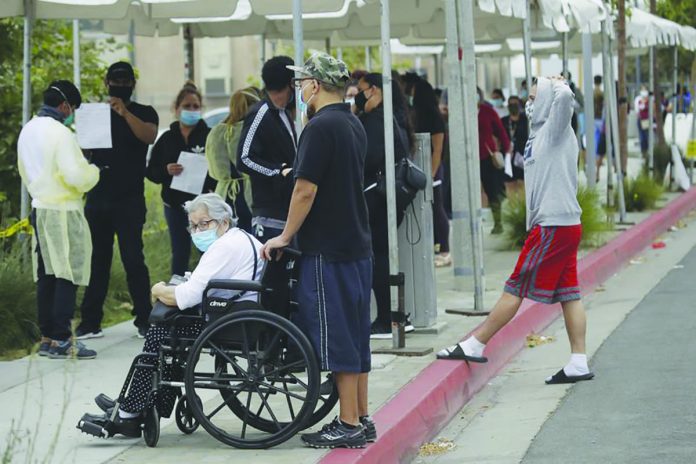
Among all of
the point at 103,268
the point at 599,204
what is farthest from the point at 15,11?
the point at 599,204

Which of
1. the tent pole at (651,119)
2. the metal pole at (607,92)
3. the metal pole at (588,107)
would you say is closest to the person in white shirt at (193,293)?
the metal pole at (588,107)

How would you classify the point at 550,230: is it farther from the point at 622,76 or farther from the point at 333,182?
the point at 622,76

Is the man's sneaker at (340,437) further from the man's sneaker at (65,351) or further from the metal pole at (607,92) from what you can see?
the metal pole at (607,92)

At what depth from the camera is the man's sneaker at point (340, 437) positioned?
6.68 m

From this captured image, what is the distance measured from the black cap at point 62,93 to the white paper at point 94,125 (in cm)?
37

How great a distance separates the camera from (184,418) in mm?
7199

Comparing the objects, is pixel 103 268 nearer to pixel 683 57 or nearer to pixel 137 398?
pixel 137 398

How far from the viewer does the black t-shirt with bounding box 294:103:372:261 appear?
6.55 m

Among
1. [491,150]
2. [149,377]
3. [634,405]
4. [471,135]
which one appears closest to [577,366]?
[634,405]

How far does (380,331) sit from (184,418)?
10.0ft

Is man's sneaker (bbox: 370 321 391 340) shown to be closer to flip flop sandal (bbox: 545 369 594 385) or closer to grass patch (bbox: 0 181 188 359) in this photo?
flip flop sandal (bbox: 545 369 594 385)

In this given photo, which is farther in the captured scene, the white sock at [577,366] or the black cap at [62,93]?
the black cap at [62,93]

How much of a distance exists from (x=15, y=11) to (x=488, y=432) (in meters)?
5.24

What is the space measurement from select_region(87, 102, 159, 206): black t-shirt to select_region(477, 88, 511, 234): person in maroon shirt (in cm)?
765
